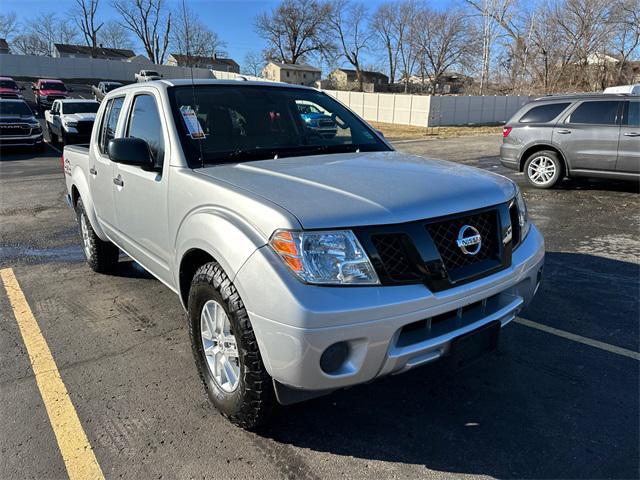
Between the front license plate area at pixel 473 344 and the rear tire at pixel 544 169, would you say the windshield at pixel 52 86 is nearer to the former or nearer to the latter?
the rear tire at pixel 544 169

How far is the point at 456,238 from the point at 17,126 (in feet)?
57.7

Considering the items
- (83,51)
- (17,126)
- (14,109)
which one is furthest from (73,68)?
(17,126)


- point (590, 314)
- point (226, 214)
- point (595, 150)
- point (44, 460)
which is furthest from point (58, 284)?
point (595, 150)

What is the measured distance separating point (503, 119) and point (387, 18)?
43241 mm

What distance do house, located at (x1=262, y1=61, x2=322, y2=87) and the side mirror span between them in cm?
7880

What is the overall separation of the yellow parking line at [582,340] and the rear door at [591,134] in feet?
20.4

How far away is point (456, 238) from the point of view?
238 cm

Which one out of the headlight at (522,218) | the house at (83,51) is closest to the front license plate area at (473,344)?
the headlight at (522,218)

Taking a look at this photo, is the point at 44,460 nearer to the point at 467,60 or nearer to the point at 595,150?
the point at 595,150

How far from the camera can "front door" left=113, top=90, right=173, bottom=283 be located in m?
3.23

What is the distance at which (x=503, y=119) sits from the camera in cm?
3681

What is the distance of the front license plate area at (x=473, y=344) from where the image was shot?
2.36 m

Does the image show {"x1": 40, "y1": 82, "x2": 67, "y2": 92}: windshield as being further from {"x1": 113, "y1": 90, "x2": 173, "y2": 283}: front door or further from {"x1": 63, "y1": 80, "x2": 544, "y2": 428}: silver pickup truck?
{"x1": 63, "y1": 80, "x2": 544, "y2": 428}: silver pickup truck

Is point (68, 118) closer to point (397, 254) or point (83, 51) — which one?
point (397, 254)
